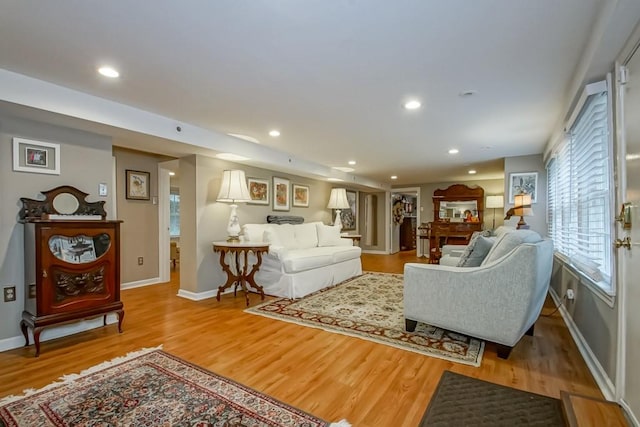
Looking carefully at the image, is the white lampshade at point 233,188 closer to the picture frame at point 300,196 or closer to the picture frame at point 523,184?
the picture frame at point 300,196

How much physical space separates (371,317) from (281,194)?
2996mm

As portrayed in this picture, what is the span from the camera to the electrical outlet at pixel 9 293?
8.24 feet

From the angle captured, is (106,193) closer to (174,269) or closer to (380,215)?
(174,269)

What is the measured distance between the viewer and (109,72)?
7.38ft

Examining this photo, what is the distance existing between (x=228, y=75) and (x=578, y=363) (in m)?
3.34

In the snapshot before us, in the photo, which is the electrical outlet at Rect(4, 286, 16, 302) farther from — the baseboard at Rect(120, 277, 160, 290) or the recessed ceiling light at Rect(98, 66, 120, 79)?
the baseboard at Rect(120, 277, 160, 290)

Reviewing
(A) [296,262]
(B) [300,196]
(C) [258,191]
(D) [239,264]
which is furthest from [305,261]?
(B) [300,196]

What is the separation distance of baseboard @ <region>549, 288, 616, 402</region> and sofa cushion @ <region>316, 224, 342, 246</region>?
3.35 m

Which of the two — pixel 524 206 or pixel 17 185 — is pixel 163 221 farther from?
pixel 524 206

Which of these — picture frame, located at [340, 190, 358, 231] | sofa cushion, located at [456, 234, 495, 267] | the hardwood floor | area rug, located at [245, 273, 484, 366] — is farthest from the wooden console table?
picture frame, located at [340, 190, 358, 231]

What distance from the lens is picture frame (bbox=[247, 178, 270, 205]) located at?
4895mm

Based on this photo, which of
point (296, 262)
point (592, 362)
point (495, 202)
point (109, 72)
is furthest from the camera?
point (495, 202)

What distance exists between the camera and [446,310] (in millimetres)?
2527

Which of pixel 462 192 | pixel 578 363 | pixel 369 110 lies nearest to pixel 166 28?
pixel 369 110
